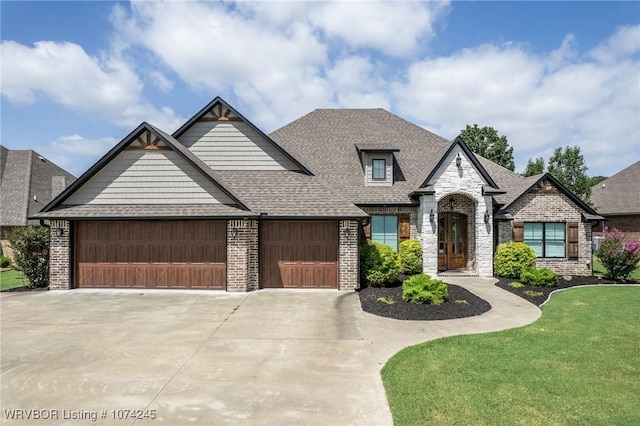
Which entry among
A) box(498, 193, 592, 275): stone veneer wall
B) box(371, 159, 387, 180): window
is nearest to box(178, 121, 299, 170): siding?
box(371, 159, 387, 180): window

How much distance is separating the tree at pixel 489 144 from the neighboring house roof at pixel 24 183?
3724 centimetres

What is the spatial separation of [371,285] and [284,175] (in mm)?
5703

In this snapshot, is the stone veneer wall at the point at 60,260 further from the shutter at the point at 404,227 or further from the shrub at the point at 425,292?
the shutter at the point at 404,227

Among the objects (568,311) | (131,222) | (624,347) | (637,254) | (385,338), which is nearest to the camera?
(624,347)

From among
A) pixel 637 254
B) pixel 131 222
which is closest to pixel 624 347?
pixel 637 254

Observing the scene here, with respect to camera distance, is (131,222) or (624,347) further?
(131,222)

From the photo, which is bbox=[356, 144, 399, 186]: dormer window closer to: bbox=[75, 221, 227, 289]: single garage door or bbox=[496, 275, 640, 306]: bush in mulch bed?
bbox=[496, 275, 640, 306]: bush in mulch bed

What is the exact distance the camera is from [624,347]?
22.5ft

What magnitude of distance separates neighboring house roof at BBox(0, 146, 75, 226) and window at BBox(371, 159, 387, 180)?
73.0ft

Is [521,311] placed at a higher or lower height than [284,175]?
lower

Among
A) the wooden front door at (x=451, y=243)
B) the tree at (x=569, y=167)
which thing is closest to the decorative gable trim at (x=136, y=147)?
the wooden front door at (x=451, y=243)

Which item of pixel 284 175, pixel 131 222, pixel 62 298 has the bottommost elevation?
pixel 62 298

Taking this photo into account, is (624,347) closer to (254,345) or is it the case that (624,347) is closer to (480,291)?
(480,291)

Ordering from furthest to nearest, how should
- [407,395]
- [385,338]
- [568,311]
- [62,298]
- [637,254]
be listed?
[637,254] < [62,298] < [568,311] < [385,338] < [407,395]
